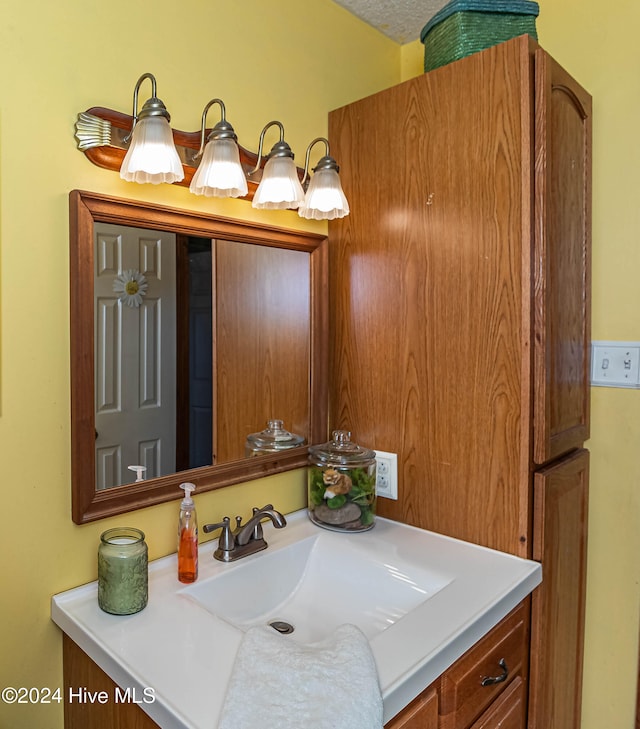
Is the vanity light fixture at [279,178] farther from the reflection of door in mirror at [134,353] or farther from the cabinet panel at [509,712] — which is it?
the cabinet panel at [509,712]

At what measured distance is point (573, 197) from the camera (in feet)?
4.38

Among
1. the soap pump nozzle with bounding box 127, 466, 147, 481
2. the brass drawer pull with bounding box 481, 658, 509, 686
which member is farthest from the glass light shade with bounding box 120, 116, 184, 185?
the brass drawer pull with bounding box 481, 658, 509, 686

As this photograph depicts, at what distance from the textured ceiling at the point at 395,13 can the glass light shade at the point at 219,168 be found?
781mm

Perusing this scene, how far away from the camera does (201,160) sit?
3.84 ft

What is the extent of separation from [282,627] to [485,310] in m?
0.85

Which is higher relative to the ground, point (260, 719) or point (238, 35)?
point (238, 35)

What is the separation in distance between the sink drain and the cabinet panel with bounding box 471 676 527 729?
402 mm

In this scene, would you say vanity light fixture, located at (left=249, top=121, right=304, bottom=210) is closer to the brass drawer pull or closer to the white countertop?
the white countertop

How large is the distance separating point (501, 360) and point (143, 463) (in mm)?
840

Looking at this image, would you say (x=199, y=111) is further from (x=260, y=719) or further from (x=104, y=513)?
(x=260, y=719)

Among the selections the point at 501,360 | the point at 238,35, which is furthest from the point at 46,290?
the point at 501,360

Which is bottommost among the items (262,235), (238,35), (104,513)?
(104,513)

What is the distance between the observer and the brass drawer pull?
1.04 m

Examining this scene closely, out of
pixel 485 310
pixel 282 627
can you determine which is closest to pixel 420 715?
pixel 282 627
